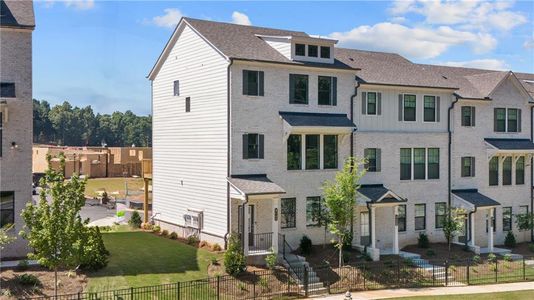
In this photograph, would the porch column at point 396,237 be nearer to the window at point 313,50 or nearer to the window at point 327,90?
the window at point 327,90

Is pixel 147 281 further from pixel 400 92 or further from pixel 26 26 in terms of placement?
pixel 400 92

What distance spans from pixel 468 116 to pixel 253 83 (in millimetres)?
15005

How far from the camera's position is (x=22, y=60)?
77.5ft

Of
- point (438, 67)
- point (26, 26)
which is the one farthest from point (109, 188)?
point (26, 26)

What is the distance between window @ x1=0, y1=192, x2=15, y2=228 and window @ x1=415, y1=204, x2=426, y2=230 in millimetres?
21127

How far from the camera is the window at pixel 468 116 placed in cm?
3566

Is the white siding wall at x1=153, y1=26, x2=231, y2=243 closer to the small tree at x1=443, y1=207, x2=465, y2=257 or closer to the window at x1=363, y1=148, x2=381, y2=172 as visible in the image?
the window at x1=363, y1=148, x2=381, y2=172

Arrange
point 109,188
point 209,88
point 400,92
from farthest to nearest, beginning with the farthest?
point 109,188 < point 400,92 < point 209,88

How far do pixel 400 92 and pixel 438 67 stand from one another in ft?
28.2

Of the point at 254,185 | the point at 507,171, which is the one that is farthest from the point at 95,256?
the point at 507,171

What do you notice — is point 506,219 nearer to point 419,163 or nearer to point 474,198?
point 474,198

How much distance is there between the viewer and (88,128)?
172 m

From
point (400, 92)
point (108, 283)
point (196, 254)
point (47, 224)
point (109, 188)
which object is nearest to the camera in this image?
point (47, 224)

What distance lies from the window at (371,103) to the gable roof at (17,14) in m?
17.3
